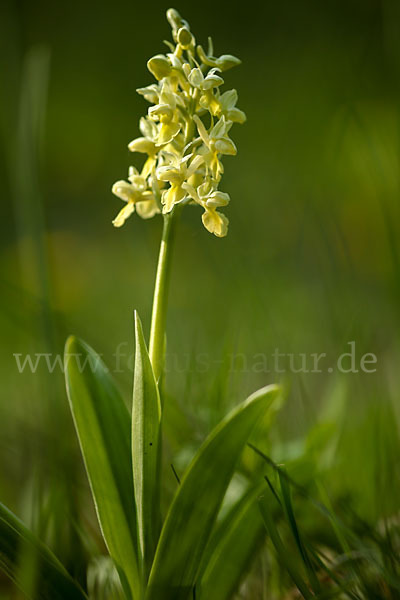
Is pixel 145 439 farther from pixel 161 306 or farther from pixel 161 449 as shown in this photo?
pixel 161 306

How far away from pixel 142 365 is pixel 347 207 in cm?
183

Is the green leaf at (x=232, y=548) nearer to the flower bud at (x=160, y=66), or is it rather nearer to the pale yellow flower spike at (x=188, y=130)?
the pale yellow flower spike at (x=188, y=130)

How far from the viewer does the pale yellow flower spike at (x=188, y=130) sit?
1.91ft

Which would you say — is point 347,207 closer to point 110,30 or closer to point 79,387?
point 110,30

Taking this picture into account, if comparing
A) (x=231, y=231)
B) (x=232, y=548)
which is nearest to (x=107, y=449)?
(x=232, y=548)

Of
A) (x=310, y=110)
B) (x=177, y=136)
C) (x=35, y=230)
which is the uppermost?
(x=310, y=110)

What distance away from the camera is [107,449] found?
0.60m

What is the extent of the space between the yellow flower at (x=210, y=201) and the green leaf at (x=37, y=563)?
14.2 inches

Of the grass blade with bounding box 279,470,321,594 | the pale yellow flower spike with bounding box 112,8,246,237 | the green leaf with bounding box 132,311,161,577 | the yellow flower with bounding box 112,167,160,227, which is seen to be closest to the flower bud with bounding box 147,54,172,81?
the pale yellow flower spike with bounding box 112,8,246,237

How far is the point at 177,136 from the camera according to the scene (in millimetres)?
625

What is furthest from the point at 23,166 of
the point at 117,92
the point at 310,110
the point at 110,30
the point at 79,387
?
the point at 110,30

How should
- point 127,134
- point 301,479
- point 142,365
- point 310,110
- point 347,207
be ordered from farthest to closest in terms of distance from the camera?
point 127,134 → point 347,207 → point 310,110 → point 301,479 → point 142,365

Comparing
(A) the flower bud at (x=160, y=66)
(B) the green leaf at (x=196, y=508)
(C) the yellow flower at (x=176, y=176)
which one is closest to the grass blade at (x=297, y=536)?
(B) the green leaf at (x=196, y=508)

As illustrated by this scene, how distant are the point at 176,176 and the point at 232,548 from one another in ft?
1.40
